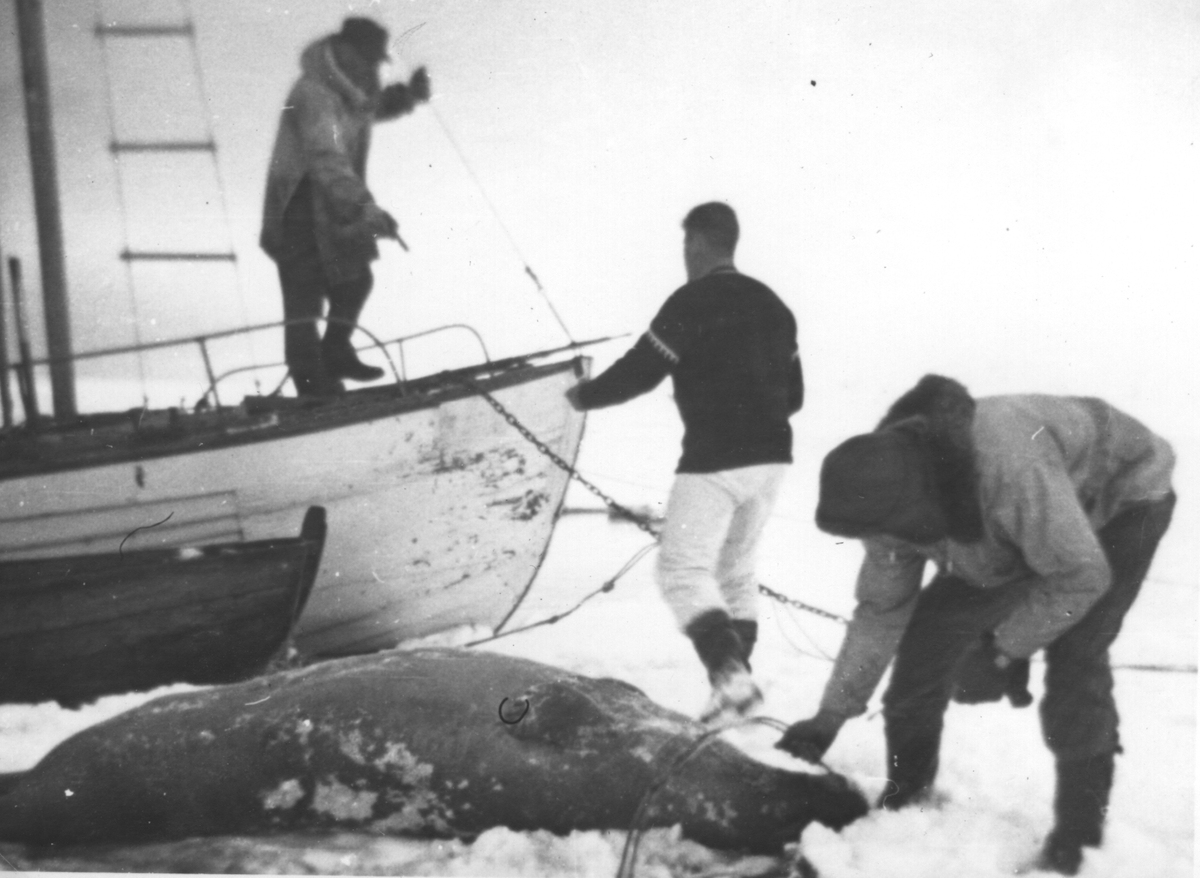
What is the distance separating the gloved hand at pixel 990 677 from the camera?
2.08 meters

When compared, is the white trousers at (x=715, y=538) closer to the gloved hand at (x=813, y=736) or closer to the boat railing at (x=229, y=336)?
the gloved hand at (x=813, y=736)

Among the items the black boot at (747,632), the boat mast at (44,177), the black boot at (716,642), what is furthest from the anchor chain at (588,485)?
the boat mast at (44,177)

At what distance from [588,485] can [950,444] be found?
1.25 metres

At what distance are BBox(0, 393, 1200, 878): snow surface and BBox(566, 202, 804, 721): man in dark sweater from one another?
0.08 metres

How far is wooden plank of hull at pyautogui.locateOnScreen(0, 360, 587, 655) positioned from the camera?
9.97 ft

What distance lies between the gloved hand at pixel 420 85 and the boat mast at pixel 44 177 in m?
1.20

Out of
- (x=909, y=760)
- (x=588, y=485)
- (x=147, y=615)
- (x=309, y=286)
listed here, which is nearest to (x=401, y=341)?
(x=309, y=286)

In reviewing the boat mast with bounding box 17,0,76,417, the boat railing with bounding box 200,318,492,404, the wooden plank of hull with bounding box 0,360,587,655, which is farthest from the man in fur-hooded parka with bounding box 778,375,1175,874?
the boat mast with bounding box 17,0,76,417

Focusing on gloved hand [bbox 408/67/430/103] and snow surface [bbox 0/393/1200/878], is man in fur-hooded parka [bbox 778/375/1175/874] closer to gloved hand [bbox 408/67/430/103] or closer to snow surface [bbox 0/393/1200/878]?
snow surface [bbox 0/393/1200/878]

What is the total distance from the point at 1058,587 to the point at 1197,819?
982 millimetres

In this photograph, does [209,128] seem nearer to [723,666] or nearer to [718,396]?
[718,396]

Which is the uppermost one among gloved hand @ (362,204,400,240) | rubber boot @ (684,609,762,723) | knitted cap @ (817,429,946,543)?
gloved hand @ (362,204,400,240)

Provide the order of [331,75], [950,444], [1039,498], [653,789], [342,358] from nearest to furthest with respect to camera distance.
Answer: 1. [1039,498]
2. [950,444]
3. [653,789]
4. [331,75]
5. [342,358]

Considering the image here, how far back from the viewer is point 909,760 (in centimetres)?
246
